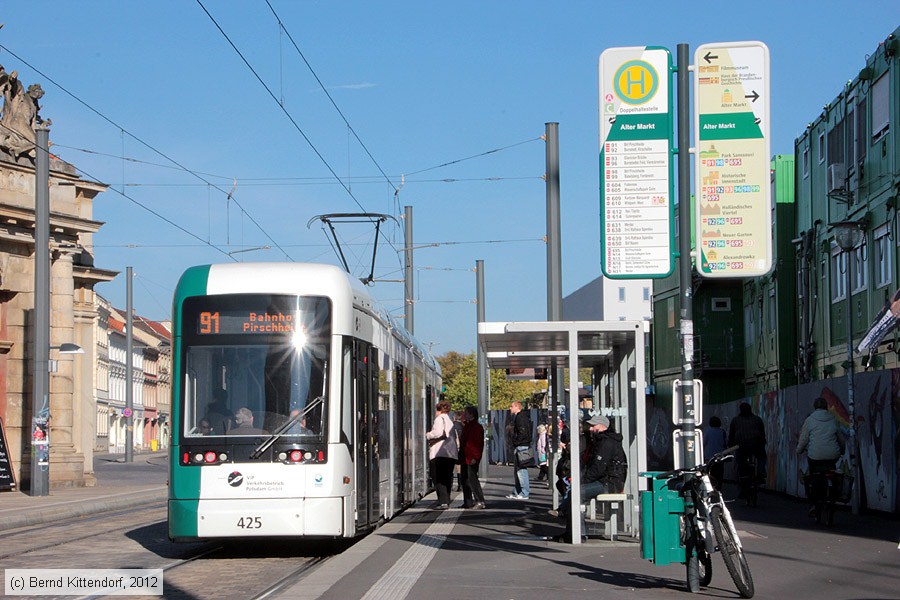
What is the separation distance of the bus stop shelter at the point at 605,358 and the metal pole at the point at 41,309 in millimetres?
12418

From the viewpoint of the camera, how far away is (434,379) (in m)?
30.3

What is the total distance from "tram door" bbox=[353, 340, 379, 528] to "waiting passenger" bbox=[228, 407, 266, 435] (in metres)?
1.30

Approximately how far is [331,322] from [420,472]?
1081 cm

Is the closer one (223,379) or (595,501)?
(223,379)

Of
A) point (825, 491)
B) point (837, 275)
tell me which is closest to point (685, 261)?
point (825, 491)

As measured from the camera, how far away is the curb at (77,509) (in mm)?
21453

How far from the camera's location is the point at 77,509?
2448 centimetres

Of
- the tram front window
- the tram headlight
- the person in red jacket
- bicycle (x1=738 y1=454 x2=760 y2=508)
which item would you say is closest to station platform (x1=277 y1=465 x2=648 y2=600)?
the tram front window

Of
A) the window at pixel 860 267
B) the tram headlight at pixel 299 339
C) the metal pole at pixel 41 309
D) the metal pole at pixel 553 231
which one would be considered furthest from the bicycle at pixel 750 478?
the metal pole at pixel 41 309

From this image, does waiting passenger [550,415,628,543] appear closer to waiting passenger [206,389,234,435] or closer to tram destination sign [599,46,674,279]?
tram destination sign [599,46,674,279]

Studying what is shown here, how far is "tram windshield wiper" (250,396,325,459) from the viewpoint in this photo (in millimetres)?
14102

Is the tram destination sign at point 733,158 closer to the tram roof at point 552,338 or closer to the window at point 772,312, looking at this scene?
the tram roof at point 552,338

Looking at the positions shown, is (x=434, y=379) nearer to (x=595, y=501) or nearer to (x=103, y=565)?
(x=595, y=501)

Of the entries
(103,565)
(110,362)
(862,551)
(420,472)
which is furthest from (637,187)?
(110,362)
